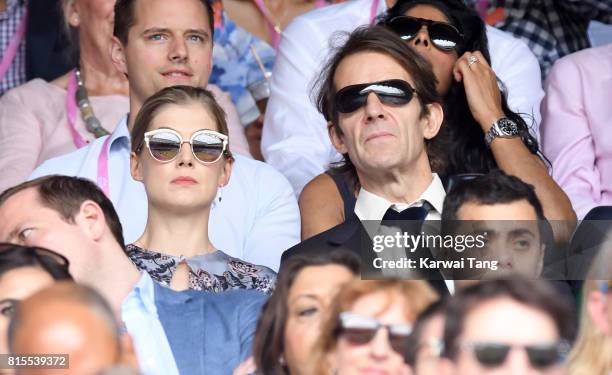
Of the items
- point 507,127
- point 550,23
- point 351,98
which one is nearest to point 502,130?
point 507,127

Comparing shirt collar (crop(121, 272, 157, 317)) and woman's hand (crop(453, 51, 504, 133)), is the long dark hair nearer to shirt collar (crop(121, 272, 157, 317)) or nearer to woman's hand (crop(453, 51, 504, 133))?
woman's hand (crop(453, 51, 504, 133))

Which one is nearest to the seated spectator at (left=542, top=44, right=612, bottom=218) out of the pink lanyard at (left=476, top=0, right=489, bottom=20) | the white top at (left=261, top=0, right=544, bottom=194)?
the white top at (left=261, top=0, right=544, bottom=194)

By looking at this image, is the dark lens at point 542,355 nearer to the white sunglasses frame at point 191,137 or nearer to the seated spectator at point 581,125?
the white sunglasses frame at point 191,137

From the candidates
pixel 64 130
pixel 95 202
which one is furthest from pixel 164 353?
pixel 64 130

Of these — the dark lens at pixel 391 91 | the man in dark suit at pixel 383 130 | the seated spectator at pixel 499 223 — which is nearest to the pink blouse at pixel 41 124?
the man in dark suit at pixel 383 130

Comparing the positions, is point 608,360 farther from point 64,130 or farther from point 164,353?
point 64,130

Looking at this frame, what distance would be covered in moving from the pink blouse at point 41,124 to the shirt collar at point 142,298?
1.48 meters

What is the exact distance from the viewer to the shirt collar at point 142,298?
3.32 meters

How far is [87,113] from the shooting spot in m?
5.04

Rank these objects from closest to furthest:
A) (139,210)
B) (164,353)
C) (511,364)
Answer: (511,364) → (164,353) → (139,210)

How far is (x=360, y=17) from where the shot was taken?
513 cm

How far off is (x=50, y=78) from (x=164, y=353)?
9.27ft

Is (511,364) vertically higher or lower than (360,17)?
lower

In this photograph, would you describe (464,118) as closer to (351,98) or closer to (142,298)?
(351,98)
